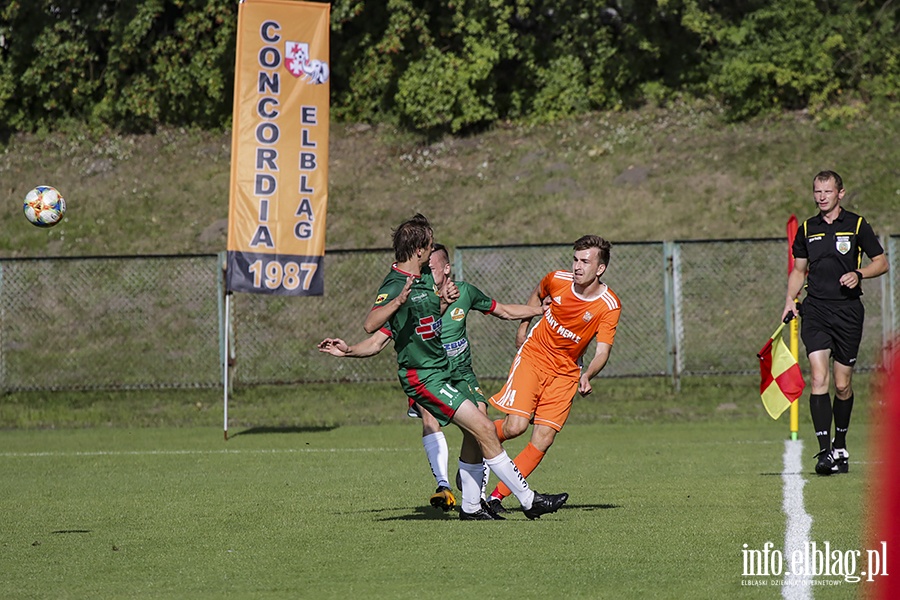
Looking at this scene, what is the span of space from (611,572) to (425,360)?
2193 mm

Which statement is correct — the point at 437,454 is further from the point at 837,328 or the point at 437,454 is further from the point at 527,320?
the point at 837,328

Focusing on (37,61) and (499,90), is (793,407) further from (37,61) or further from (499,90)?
(37,61)

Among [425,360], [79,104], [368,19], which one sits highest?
[368,19]

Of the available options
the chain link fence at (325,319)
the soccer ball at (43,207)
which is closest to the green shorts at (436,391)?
the soccer ball at (43,207)

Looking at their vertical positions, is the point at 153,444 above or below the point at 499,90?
below

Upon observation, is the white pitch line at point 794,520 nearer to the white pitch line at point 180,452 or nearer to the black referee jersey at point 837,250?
the black referee jersey at point 837,250

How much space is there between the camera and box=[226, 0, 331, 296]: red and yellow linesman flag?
14.6 meters

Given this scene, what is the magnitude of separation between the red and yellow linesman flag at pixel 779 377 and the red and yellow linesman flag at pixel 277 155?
5653 mm

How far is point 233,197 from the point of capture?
47.5 ft

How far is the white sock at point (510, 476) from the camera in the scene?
7652mm

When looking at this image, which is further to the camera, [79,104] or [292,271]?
[79,104]

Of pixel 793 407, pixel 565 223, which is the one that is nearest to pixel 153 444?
pixel 793 407

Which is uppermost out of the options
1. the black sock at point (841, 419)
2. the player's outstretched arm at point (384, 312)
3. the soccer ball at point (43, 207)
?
the soccer ball at point (43, 207)

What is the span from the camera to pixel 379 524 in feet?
26.2
